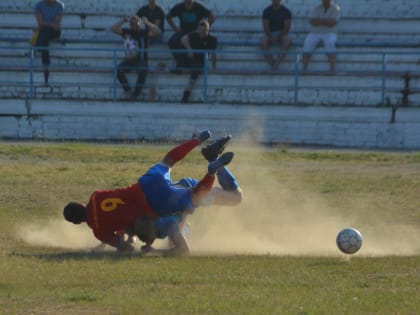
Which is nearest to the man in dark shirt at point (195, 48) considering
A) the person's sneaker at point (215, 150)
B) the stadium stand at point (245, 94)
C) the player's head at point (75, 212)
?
the stadium stand at point (245, 94)

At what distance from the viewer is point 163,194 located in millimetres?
12672

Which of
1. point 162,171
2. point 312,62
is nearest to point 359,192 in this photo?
point 162,171

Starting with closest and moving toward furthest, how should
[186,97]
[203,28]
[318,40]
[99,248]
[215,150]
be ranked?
[215,150] → [99,248] → [203,28] → [186,97] → [318,40]

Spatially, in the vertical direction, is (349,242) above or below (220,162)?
below

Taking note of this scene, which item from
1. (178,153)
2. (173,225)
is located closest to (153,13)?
(178,153)

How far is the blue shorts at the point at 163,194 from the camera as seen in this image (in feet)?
41.5

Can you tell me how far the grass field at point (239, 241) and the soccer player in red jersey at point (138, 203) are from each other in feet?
1.18

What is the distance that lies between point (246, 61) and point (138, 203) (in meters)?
15.9

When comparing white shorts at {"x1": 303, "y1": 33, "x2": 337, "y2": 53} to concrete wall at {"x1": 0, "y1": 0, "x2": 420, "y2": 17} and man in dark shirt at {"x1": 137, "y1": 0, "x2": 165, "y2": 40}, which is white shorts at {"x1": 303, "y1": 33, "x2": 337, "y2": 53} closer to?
concrete wall at {"x1": 0, "y1": 0, "x2": 420, "y2": 17}

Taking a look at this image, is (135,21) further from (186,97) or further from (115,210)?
(115,210)

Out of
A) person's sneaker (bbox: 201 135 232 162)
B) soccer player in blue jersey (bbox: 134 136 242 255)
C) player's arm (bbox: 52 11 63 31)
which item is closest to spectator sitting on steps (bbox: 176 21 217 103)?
player's arm (bbox: 52 11 63 31)

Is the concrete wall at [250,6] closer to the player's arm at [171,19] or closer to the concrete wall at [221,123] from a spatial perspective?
the player's arm at [171,19]

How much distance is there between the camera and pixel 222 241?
46.6 ft

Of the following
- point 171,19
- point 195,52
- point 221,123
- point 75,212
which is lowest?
point 221,123
